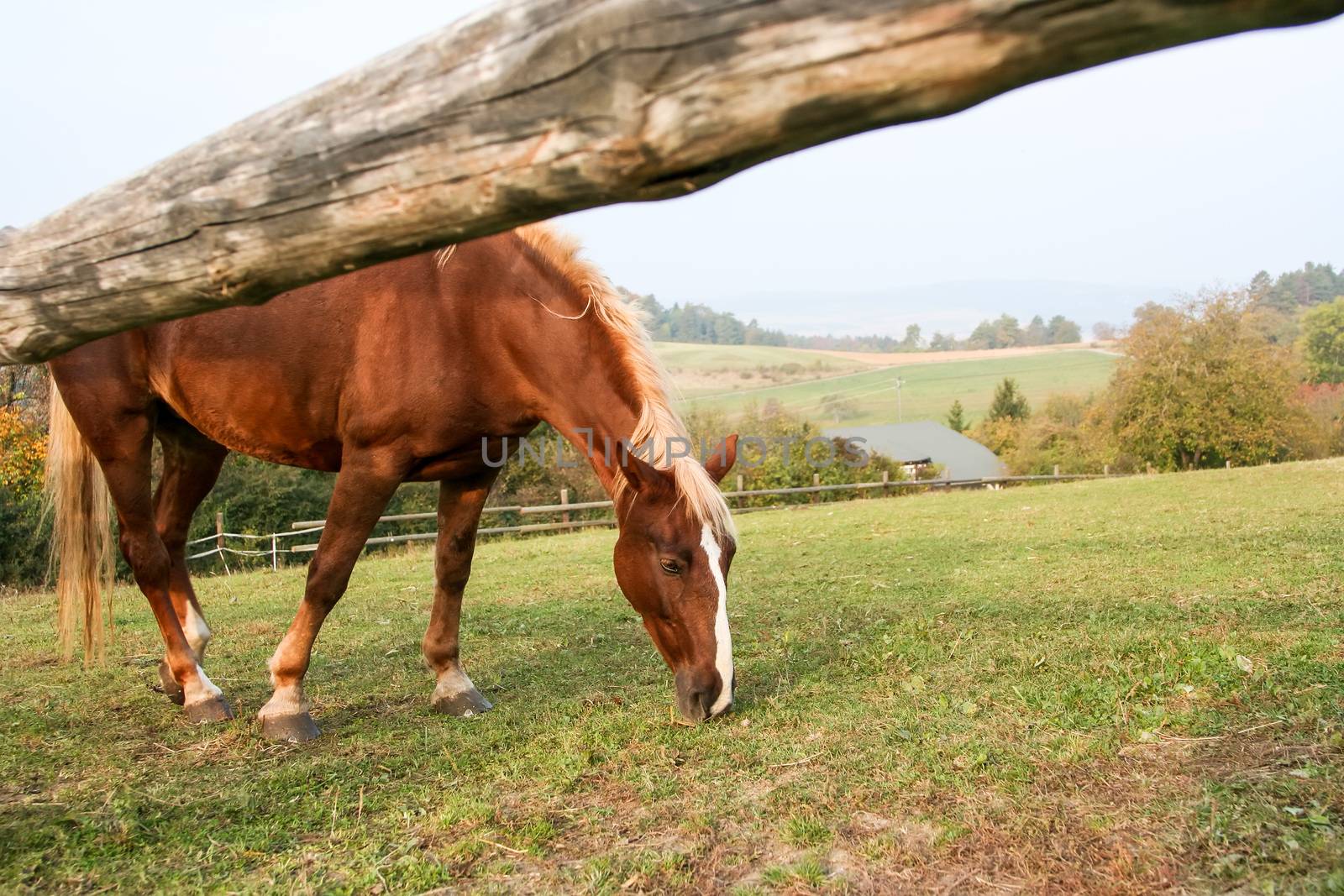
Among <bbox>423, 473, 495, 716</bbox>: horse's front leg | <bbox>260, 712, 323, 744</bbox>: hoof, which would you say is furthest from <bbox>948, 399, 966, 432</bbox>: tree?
<bbox>260, 712, 323, 744</bbox>: hoof

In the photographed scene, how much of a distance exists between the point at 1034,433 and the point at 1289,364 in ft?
63.2

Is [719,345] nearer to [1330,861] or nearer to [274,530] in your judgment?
[274,530]

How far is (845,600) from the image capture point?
7.48 m

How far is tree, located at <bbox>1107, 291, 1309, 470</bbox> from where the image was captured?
41.2 metres

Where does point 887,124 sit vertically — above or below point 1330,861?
above

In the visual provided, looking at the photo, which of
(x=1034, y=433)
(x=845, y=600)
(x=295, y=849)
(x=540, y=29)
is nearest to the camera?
(x=540, y=29)

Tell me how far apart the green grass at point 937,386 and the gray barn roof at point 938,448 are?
9.10 metres

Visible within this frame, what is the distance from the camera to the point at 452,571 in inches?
200

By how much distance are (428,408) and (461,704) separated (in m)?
1.59

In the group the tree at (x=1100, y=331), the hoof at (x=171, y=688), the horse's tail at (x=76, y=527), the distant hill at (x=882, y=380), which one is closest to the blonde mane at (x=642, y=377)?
the hoof at (x=171, y=688)

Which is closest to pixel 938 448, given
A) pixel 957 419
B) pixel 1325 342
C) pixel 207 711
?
pixel 957 419

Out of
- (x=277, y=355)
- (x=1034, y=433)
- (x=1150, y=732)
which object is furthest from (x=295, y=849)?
(x=1034, y=433)

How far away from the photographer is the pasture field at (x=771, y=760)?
2699 mm

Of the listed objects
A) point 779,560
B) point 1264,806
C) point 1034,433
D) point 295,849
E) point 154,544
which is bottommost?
point 1034,433
